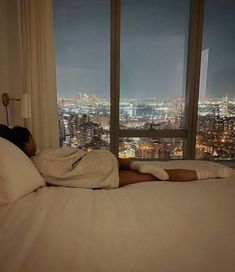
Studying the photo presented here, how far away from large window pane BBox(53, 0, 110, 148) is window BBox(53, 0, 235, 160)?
0.04 feet

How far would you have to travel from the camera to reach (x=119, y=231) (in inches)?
34.1

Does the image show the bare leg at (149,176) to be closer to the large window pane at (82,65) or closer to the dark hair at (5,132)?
the dark hair at (5,132)

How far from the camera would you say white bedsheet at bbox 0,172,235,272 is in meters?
0.69

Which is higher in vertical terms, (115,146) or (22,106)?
(22,106)

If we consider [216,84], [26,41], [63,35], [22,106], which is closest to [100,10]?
[63,35]

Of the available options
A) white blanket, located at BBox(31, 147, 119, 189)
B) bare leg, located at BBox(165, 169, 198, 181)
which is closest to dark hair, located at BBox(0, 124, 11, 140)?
white blanket, located at BBox(31, 147, 119, 189)

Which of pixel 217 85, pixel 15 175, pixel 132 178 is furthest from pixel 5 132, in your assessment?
pixel 217 85

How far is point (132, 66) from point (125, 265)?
252 cm

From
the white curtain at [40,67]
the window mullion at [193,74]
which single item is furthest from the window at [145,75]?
the white curtain at [40,67]

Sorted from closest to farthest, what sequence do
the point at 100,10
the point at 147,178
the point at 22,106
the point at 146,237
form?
the point at 146,237
the point at 147,178
the point at 22,106
the point at 100,10

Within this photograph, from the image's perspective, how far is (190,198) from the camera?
1185 millimetres

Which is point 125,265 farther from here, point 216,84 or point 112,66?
point 216,84

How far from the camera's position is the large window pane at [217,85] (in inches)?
112

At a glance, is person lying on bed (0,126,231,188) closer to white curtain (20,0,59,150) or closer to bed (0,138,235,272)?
bed (0,138,235,272)
